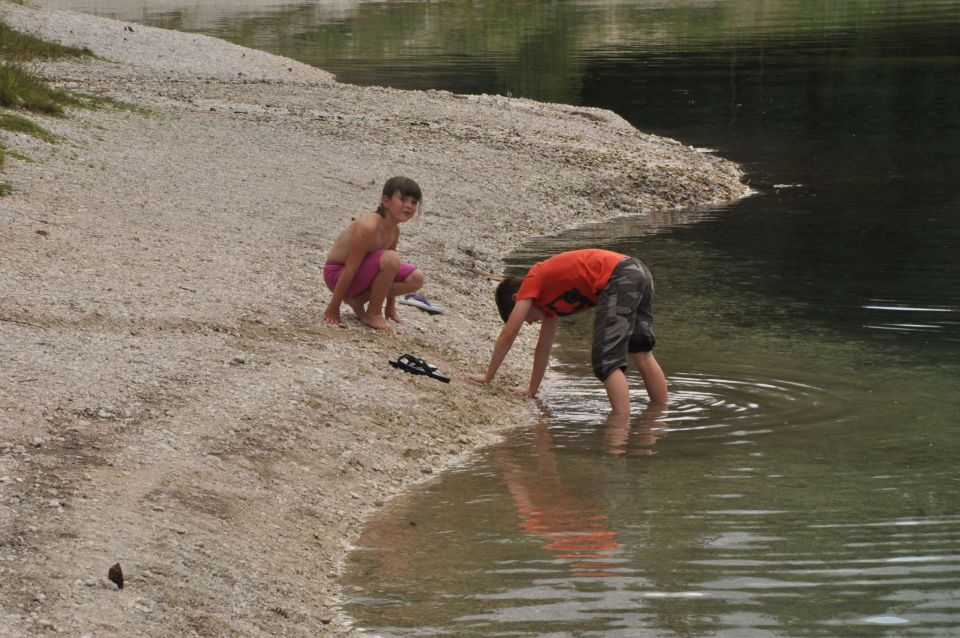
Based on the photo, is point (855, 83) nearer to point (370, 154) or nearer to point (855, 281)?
point (370, 154)

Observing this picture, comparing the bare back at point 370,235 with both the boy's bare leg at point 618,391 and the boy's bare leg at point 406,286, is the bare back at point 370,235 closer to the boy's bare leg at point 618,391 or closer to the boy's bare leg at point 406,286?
the boy's bare leg at point 406,286

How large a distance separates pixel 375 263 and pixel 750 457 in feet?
11.3

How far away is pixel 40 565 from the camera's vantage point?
225 inches

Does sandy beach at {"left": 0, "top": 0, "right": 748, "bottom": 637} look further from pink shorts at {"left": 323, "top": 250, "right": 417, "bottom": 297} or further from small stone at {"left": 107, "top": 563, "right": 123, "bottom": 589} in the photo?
pink shorts at {"left": 323, "top": 250, "right": 417, "bottom": 297}

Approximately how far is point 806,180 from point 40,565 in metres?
18.1

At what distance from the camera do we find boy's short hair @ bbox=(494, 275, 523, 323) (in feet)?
31.4

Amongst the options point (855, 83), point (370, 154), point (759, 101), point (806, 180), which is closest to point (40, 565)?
point (370, 154)

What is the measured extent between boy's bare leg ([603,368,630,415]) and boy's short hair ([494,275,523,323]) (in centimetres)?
86

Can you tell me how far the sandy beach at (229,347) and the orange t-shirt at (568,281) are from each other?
2.95ft

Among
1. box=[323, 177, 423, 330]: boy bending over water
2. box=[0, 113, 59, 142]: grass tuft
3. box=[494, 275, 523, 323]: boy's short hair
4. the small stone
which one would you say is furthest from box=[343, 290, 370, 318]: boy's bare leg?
box=[0, 113, 59, 142]: grass tuft

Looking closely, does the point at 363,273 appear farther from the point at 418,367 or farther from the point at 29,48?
the point at 29,48

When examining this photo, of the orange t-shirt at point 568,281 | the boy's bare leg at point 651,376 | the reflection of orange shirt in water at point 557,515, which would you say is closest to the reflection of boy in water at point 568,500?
the reflection of orange shirt in water at point 557,515

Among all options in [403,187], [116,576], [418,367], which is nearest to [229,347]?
[418,367]

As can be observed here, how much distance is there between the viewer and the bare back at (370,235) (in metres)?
10.3
